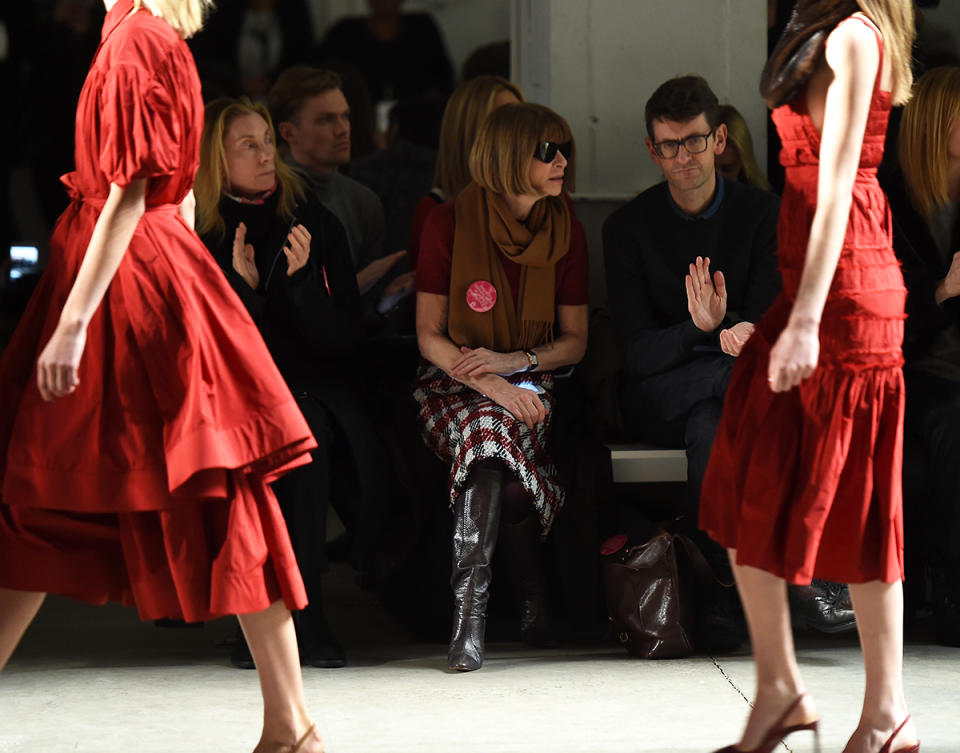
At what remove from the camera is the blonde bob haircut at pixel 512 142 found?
4555 mm

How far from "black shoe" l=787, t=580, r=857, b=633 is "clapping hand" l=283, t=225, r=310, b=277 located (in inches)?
65.2

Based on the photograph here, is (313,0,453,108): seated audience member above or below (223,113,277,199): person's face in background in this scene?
above

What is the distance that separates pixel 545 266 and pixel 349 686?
1.37 meters

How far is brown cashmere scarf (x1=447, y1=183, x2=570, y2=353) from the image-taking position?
4578 mm

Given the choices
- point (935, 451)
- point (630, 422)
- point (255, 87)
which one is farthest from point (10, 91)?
point (935, 451)

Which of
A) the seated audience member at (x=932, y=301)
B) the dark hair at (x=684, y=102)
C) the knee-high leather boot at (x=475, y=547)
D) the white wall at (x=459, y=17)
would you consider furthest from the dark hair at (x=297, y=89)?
the white wall at (x=459, y=17)

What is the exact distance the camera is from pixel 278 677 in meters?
3.03

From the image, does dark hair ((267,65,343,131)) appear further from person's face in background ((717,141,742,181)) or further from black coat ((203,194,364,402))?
person's face in background ((717,141,742,181))

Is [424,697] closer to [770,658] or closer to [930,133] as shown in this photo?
[770,658]

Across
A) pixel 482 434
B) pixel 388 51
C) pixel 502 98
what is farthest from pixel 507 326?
pixel 388 51

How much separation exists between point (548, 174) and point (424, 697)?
1584 mm

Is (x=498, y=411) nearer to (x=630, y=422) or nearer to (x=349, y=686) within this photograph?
(x=630, y=422)

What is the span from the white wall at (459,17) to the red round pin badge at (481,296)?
6.73 meters

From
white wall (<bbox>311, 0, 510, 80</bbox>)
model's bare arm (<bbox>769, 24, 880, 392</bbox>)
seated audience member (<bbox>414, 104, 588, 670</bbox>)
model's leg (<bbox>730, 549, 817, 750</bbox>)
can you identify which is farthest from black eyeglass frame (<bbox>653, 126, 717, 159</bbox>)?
white wall (<bbox>311, 0, 510, 80</bbox>)
